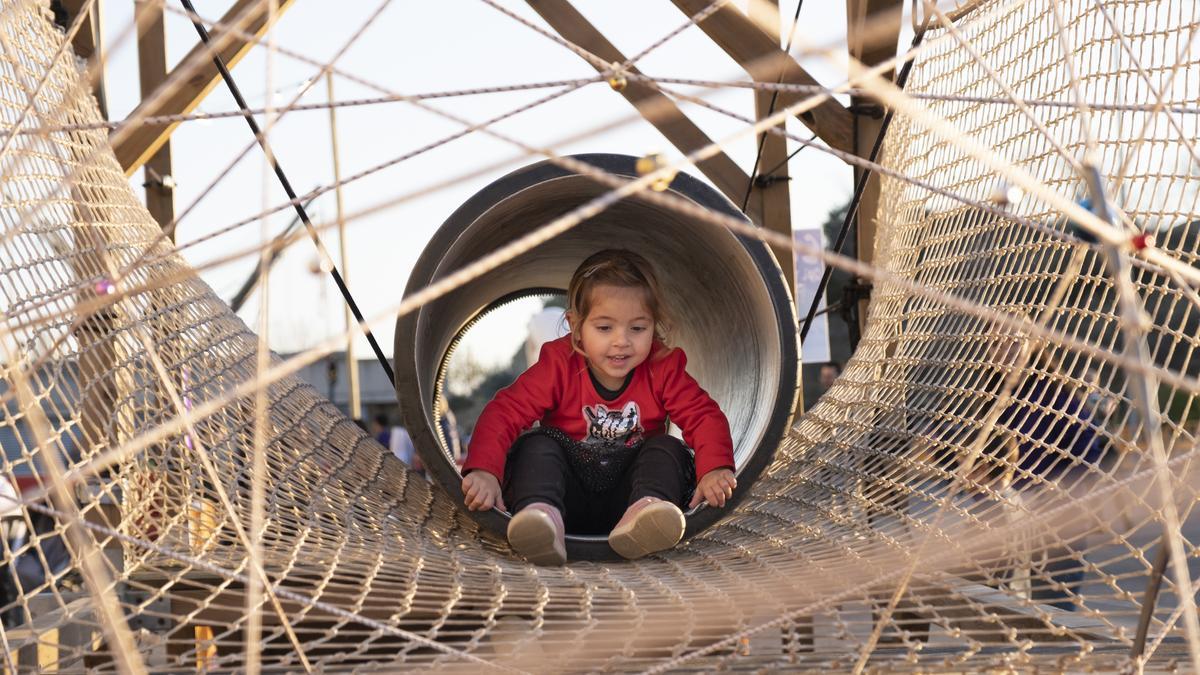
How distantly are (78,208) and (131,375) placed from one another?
0.41 meters

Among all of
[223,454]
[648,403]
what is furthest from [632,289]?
[223,454]

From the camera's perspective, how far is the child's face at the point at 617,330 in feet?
8.92

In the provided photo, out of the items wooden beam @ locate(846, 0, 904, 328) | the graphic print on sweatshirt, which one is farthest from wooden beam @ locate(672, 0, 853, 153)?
the graphic print on sweatshirt

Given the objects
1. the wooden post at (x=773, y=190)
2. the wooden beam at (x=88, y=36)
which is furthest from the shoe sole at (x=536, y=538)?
the wooden beam at (x=88, y=36)

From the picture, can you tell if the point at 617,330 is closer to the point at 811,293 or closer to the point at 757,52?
the point at 757,52

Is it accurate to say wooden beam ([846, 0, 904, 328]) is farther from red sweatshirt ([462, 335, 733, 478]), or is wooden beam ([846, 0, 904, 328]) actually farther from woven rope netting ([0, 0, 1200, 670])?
red sweatshirt ([462, 335, 733, 478])

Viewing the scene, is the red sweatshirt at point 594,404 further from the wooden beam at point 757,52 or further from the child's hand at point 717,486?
the wooden beam at point 757,52

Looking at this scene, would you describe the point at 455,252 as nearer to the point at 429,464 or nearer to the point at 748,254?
the point at 429,464

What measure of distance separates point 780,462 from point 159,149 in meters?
2.41

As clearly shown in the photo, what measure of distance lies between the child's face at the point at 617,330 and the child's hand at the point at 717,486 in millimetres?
Answer: 332

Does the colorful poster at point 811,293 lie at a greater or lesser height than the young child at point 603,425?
greater

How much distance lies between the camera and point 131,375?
2408mm

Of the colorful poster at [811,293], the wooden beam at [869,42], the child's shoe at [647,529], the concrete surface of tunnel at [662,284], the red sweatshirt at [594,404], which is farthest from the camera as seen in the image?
the colorful poster at [811,293]

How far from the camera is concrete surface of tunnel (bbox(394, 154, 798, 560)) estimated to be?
2.50 metres
